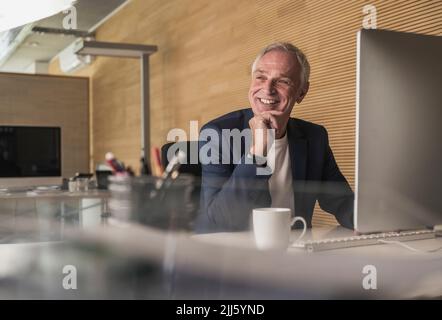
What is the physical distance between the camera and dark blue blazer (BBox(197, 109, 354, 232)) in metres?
0.91

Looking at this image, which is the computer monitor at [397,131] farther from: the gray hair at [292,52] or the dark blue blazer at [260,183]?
the gray hair at [292,52]

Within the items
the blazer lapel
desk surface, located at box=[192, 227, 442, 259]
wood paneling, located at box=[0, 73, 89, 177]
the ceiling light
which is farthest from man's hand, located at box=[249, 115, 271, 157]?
wood paneling, located at box=[0, 73, 89, 177]

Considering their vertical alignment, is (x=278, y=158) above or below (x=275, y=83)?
below

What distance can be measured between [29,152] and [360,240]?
182 centimetres

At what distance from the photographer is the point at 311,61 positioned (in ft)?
5.91

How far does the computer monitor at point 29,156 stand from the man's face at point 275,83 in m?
1.18

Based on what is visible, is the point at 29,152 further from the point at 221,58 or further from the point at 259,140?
the point at 259,140

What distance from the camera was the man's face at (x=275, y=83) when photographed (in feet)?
4.00

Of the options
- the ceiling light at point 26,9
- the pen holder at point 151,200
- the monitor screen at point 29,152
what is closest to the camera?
the pen holder at point 151,200

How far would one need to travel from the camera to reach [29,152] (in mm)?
2234

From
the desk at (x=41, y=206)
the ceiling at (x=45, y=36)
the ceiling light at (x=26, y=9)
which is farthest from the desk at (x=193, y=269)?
the ceiling at (x=45, y=36)

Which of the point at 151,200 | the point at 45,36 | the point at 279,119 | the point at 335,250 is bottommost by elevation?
the point at 335,250

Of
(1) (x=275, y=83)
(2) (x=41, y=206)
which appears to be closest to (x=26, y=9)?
(1) (x=275, y=83)

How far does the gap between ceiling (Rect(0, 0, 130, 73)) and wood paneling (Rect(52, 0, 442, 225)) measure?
4.6 inches
